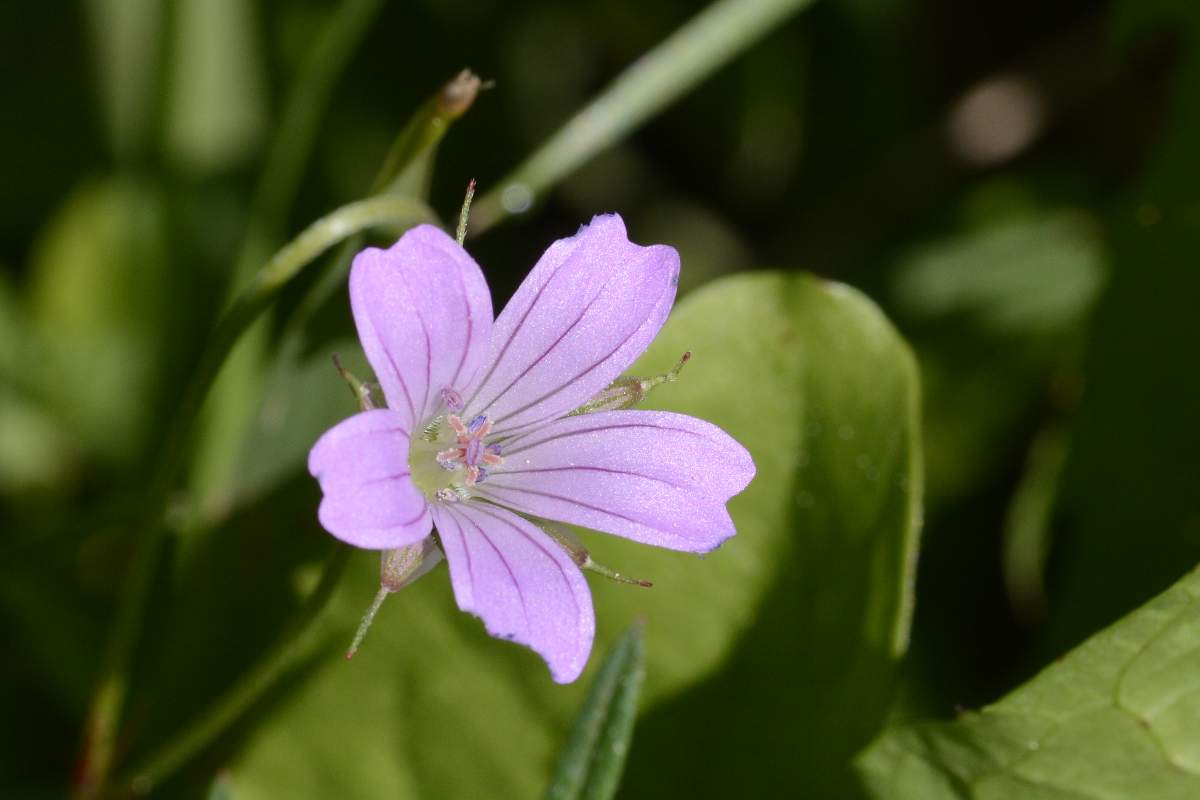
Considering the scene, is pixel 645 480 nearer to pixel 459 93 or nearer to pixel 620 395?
pixel 620 395

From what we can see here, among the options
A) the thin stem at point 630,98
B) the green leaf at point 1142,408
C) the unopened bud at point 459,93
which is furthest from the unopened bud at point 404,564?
the green leaf at point 1142,408

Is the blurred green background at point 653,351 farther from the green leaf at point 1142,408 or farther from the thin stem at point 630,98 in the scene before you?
the thin stem at point 630,98

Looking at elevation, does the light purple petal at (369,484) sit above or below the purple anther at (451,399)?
above

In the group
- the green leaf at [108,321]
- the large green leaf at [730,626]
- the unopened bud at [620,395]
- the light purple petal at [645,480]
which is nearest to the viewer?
the light purple petal at [645,480]

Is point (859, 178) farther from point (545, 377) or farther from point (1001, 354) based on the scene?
point (545, 377)

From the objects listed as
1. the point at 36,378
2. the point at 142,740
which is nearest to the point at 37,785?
the point at 142,740

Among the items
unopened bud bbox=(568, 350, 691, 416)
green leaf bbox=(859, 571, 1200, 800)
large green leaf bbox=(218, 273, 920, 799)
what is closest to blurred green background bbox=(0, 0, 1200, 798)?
large green leaf bbox=(218, 273, 920, 799)
